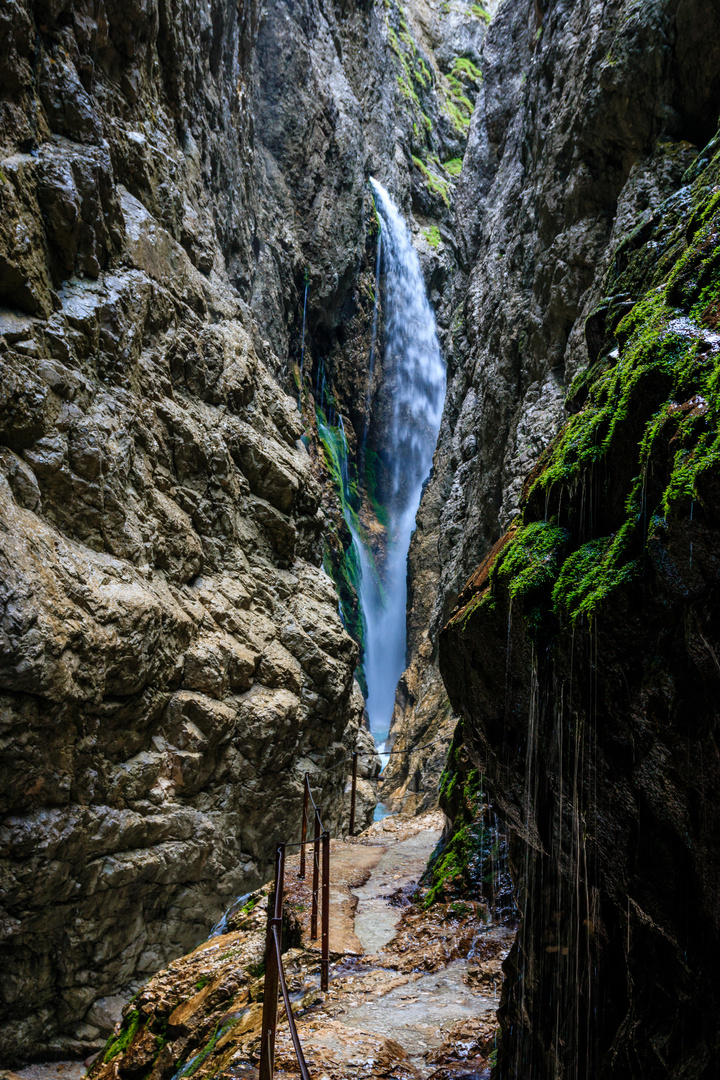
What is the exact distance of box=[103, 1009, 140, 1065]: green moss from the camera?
6.37 m

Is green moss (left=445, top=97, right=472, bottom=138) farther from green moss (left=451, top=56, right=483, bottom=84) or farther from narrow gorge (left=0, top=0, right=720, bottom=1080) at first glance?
narrow gorge (left=0, top=0, right=720, bottom=1080)

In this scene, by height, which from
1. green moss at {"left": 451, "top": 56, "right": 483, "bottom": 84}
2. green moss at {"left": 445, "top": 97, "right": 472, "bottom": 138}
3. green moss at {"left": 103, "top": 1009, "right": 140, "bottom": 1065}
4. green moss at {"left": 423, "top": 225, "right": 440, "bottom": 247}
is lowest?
green moss at {"left": 103, "top": 1009, "right": 140, "bottom": 1065}

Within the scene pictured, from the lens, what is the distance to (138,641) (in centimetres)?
928

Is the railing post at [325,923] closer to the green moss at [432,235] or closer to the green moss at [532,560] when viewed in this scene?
the green moss at [532,560]

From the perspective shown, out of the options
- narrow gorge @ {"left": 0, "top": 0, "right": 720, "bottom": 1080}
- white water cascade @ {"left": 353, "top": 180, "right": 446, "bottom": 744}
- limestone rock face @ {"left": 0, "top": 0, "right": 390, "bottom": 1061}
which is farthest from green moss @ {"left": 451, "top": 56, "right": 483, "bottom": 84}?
limestone rock face @ {"left": 0, "top": 0, "right": 390, "bottom": 1061}

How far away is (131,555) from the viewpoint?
998 centimetres

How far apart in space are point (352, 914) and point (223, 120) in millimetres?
17779

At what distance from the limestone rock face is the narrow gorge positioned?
0.06 metres

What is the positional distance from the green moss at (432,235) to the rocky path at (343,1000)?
34.7m

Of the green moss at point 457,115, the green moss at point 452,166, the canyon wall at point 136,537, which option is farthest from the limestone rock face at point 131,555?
the green moss at point 457,115

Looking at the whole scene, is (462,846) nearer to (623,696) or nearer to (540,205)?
(623,696)

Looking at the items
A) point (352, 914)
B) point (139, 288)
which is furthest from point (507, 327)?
point (352, 914)

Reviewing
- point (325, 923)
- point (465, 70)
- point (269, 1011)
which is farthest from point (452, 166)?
point (269, 1011)

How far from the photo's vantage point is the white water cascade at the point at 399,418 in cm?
3247
